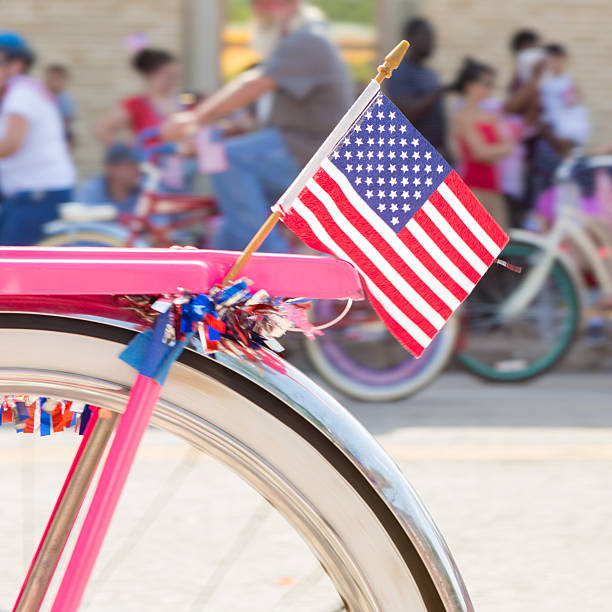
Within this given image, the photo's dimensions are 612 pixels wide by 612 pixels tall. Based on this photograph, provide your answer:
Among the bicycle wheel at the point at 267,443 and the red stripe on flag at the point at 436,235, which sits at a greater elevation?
the red stripe on flag at the point at 436,235

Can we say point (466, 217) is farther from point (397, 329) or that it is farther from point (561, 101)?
point (561, 101)

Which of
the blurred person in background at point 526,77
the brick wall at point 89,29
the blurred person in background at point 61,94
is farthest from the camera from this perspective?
the brick wall at point 89,29

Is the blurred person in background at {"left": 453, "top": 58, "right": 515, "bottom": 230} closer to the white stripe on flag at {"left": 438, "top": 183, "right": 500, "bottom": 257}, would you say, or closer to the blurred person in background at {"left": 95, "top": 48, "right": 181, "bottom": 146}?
the blurred person in background at {"left": 95, "top": 48, "right": 181, "bottom": 146}

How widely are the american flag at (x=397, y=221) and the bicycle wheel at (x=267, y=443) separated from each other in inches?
7.2

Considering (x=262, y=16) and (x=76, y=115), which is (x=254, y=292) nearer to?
(x=262, y=16)

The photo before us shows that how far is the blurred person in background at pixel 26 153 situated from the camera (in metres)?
Answer: 6.52

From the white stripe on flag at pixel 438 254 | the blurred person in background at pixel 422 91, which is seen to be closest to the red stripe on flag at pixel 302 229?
the white stripe on flag at pixel 438 254

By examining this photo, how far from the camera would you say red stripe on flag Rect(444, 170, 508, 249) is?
155 cm

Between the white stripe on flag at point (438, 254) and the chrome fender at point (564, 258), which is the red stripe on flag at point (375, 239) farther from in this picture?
the chrome fender at point (564, 258)

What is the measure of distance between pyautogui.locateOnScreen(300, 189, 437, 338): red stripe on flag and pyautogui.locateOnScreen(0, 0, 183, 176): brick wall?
10315 millimetres

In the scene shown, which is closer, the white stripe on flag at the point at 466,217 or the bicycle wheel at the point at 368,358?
the white stripe on flag at the point at 466,217

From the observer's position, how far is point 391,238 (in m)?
1.54

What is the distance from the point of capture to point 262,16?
20.4ft

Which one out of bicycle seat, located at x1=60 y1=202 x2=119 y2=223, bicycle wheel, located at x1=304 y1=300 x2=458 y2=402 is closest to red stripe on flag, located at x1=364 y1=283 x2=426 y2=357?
bicycle wheel, located at x1=304 y1=300 x2=458 y2=402
